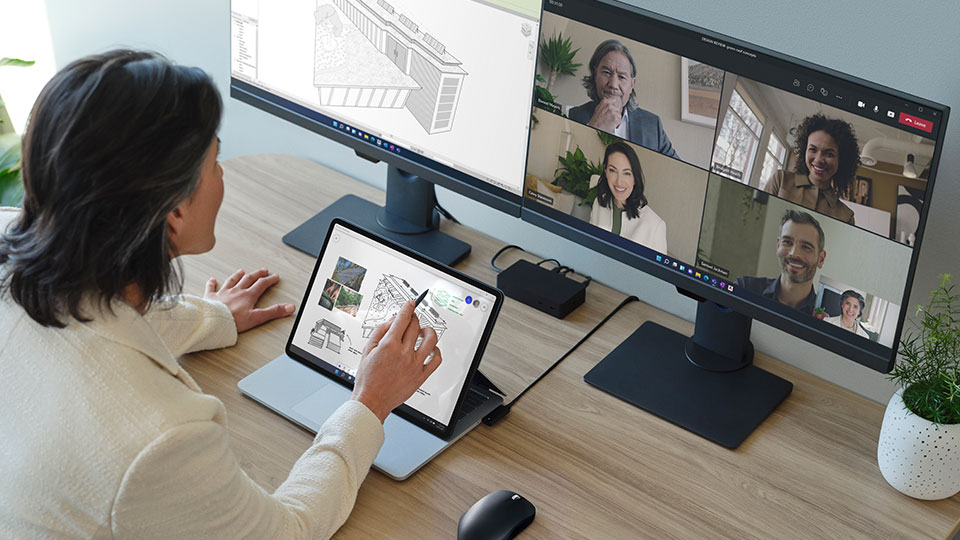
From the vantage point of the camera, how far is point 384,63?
1.54 metres

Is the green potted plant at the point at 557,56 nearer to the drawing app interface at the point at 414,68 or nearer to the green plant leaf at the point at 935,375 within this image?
the drawing app interface at the point at 414,68

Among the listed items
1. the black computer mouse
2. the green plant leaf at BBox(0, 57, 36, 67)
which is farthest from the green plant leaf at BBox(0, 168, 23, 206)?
the black computer mouse

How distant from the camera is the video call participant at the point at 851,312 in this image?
4.03ft

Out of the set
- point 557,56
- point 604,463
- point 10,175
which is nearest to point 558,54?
point 557,56

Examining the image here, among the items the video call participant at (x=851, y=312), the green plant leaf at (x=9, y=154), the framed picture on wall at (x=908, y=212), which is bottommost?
the green plant leaf at (x=9, y=154)

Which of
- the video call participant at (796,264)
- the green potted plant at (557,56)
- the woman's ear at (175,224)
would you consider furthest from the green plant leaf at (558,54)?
the woman's ear at (175,224)

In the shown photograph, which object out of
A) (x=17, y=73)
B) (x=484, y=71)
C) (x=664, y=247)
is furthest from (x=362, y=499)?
(x=17, y=73)

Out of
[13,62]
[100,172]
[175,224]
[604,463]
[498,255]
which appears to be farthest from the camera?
[13,62]

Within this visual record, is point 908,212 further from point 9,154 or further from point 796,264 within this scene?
point 9,154

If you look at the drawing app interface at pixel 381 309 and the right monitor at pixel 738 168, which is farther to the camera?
the drawing app interface at pixel 381 309

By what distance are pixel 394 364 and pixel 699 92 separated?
0.49 metres

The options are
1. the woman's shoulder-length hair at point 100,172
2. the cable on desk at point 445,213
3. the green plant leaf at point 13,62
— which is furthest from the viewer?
the green plant leaf at point 13,62

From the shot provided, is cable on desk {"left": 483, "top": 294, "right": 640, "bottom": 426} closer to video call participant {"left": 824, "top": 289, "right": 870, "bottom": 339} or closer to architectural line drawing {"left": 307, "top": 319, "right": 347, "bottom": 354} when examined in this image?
architectural line drawing {"left": 307, "top": 319, "right": 347, "bottom": 354}

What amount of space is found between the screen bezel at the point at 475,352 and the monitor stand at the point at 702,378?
0.21m
